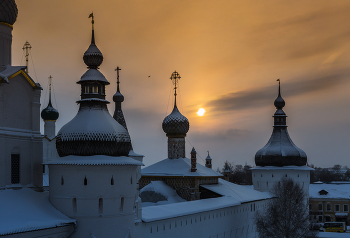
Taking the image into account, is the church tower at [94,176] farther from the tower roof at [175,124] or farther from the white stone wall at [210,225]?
the tower roof at [175,124]

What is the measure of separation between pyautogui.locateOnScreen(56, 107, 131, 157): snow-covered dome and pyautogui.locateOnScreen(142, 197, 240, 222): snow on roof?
4181mm

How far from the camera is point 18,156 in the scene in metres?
18.9

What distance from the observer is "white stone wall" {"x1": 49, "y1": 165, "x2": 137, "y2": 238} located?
17.9 metres

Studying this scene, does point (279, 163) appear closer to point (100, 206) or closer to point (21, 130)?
point (100, 206)

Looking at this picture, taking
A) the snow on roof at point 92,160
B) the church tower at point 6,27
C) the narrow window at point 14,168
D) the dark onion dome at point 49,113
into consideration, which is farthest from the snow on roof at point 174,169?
the church tower at point 6,27

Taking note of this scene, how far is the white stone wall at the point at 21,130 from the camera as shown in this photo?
59.5 feet

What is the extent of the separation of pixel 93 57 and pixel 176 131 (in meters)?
14.4

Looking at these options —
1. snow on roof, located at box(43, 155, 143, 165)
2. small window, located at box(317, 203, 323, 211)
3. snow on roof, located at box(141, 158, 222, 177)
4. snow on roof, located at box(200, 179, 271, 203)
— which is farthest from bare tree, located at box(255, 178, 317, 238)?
small window, located at box(317, 203, 323, 211)

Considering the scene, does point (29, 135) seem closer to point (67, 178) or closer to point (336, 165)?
point (67, 178)

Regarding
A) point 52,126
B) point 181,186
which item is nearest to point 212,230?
point 181,186

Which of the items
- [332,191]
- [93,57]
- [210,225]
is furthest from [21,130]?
[332,191]

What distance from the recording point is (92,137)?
60.3ft

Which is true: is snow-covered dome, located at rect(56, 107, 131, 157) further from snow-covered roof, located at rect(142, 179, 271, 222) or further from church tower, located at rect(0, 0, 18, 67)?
snow-covered roof, located at rect(142, 179, 271, 222)

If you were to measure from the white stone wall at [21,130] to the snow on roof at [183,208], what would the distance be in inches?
219
